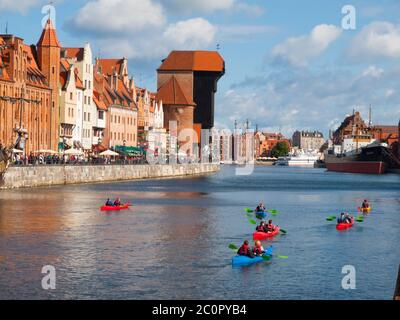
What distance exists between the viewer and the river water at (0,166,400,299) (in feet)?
119

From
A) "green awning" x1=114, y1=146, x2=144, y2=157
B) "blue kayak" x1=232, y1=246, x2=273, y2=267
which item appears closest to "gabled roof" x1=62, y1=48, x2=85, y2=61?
"green awning" x1=114, y1=146, x2=144, y2=157

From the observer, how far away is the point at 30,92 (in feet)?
379

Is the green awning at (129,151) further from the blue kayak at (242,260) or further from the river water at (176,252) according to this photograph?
the blue kayak at (242,260)

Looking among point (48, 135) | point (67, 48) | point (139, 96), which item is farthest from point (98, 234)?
point (139, 96)

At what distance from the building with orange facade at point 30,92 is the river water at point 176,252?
27.3 meters

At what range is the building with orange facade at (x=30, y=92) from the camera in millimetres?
107688

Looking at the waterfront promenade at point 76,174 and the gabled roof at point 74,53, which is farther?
the gabled roof at point 74,53

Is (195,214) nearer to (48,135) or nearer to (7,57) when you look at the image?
(7,57)

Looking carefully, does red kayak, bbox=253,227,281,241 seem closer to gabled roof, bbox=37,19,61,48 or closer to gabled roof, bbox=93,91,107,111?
gabled roof, bbox=37,19,61,48

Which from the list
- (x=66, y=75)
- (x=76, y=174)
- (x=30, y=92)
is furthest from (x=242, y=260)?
(x=66, y=75)

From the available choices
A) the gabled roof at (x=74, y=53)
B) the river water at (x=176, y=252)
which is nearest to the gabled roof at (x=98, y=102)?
the gabled roof at (x=74, y=53)

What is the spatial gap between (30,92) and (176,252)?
73183mm

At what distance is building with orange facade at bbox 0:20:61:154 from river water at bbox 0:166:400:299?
27.3 meters

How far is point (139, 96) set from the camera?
604 feet
